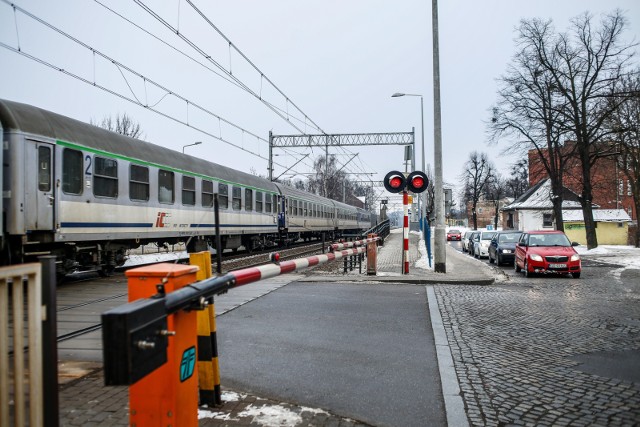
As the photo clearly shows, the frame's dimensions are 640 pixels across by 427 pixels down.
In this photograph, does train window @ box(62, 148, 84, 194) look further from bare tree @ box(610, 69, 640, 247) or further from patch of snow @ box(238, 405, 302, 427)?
bare tree @ box(610, 69, 640, 247)

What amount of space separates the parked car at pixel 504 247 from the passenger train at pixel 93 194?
11.0 meters

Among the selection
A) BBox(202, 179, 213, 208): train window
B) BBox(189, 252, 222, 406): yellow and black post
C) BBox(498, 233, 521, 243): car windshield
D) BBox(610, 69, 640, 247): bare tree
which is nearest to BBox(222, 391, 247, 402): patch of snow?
BBox(189, 252, 222, 406): yellow and black post

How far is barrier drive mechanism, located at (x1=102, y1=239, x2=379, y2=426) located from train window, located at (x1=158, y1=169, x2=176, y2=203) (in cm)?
1206

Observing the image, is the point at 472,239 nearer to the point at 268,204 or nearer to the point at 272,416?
A: the point at 268,204

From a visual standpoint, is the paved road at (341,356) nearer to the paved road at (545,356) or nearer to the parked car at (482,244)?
the paved road at (545,356)

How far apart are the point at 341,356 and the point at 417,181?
882cm

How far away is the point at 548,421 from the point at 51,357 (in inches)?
132

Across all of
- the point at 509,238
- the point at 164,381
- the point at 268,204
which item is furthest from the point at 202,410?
the point at 268,204

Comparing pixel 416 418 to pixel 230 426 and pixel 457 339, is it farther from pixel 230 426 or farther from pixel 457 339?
pixel 457 339

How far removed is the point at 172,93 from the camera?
1558cm

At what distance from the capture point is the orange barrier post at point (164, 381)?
2.83 meters

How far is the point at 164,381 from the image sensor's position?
2.84 metres

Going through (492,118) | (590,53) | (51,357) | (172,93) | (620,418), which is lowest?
(620,418)

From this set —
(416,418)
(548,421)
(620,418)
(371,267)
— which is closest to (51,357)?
(416,418)
